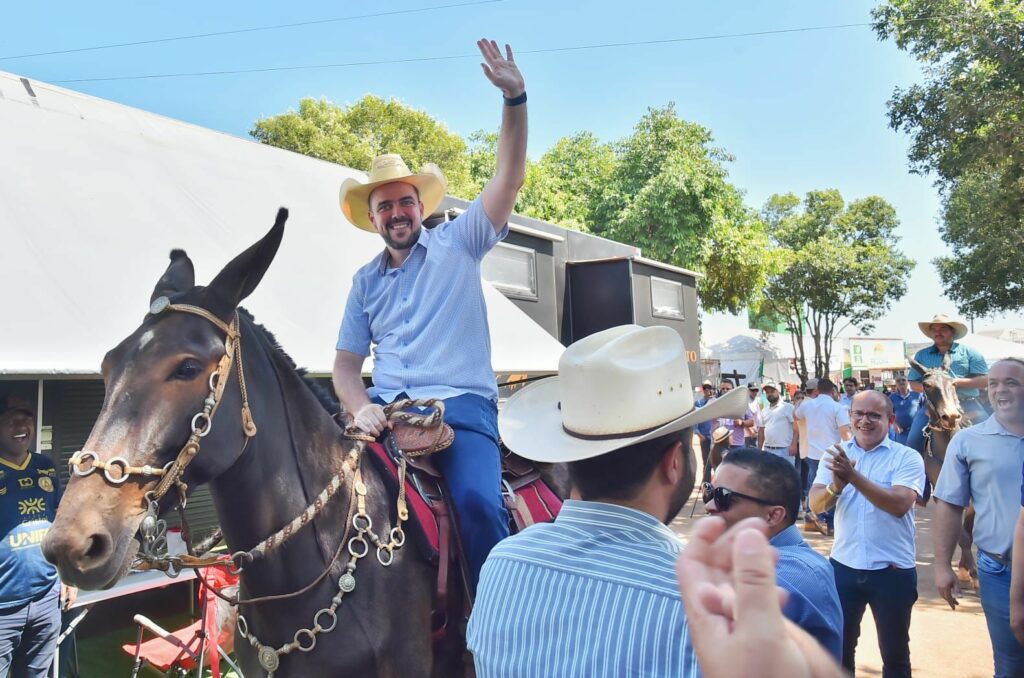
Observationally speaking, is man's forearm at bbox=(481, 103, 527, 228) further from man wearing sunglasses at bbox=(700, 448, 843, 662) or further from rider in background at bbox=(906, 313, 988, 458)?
rider in background at bbox=(906, 313, 988, 458)

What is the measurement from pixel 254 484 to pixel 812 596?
1.73 metres

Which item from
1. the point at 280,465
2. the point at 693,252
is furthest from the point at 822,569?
the point at 693,252

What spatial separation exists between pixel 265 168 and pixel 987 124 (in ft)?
35.3

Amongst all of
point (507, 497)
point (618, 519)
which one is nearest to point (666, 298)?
point (507, 497)

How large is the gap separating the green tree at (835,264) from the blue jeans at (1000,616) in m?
29.3

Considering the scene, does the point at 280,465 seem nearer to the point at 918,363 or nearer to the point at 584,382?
the point at 584,382

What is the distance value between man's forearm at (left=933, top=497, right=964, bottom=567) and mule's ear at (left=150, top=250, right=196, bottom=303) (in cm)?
395

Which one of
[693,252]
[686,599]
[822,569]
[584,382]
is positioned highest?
[693,252]

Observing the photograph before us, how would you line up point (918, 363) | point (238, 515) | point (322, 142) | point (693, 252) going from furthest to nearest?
1. point (322, 142)
2. point (693, 252)
3. point (918, 363)
4. point (238, 515)

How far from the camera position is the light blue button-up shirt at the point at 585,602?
1.20 m

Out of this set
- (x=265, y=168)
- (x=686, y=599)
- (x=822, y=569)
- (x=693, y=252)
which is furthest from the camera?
(x=693, y=252)

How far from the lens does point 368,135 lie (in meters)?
25.3

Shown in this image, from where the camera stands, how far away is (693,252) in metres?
20.5

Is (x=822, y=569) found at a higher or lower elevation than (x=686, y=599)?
lower
